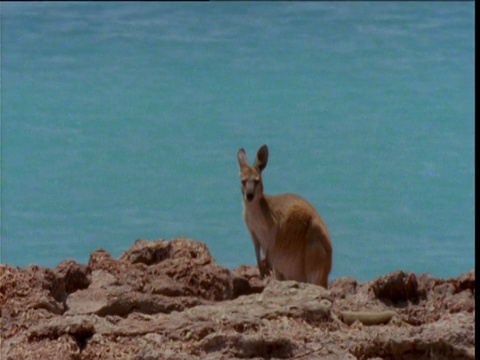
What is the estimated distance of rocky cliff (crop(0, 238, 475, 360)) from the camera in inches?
142

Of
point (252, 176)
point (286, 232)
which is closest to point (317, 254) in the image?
point (286, 232)

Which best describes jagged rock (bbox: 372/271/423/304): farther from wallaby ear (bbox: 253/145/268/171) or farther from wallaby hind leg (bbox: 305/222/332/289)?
wallaby ear (bbox: 253/145/268/171)

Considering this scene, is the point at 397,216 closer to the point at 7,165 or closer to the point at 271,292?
the point at 7,165

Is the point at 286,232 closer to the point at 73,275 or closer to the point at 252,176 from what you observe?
the point at 252,176

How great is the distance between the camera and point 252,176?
23.4 ft

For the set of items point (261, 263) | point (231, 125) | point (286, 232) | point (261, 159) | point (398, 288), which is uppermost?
point (231, 125)

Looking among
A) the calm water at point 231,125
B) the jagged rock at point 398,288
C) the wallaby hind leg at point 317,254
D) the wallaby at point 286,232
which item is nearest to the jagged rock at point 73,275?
the jagged rock at point 398,288

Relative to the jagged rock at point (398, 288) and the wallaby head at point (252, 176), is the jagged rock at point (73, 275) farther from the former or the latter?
the wallaby head at point (252, 176)

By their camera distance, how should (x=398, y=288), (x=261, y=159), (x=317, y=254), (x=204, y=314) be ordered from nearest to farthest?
(x=204, y=314), (x=398, y=288), (x=317, y=254), (x=261, y=159)

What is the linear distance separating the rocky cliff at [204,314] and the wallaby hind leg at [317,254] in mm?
1269

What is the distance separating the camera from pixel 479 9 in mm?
2025

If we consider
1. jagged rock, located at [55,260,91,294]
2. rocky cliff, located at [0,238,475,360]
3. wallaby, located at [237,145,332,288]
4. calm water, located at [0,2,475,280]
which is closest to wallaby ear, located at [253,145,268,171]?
wallaby, located at [237,145,332,288]

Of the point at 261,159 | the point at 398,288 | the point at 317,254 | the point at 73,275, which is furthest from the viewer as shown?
the point at 261,159

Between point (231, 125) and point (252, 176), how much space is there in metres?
5.61
